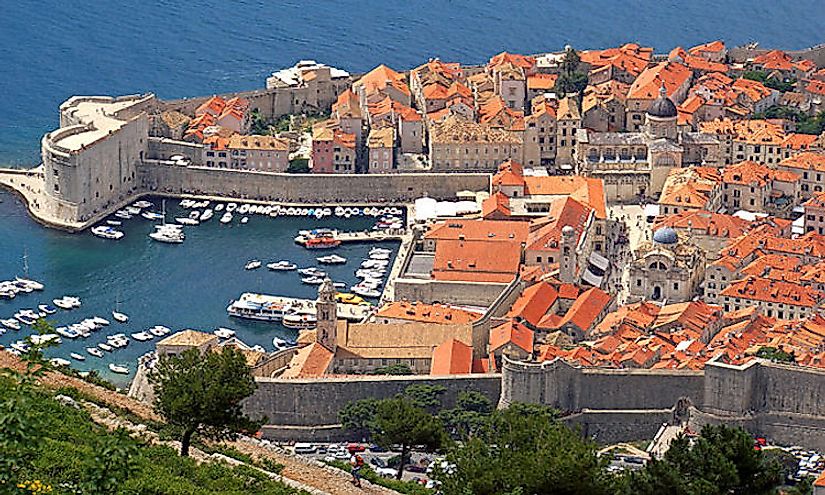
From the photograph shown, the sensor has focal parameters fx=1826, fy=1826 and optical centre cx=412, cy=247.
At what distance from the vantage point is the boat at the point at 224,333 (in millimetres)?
35822

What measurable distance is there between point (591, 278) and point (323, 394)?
32.0 ft

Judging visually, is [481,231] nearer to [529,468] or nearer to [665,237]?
[665,237]

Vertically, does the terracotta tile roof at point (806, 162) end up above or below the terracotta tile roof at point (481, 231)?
above

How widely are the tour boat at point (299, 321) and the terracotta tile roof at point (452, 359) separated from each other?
17.4ft

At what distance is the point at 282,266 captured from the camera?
41031 millimetres

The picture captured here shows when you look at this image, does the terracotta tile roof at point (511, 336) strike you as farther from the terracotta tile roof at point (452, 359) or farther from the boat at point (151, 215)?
the boat at point (151, 215)

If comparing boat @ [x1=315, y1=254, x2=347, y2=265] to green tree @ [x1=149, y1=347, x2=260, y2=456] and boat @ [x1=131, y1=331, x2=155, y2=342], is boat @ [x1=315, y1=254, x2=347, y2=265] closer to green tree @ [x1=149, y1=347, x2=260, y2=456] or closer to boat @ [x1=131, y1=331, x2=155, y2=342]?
boat @ [x1=131, y1=331, x2=155, y2=342]

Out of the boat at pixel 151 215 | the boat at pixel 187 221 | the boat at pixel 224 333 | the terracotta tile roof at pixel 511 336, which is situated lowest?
the boat at pixel 224 333

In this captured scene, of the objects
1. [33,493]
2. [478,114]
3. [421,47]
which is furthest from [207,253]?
[33,493]

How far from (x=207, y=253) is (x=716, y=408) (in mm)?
16840

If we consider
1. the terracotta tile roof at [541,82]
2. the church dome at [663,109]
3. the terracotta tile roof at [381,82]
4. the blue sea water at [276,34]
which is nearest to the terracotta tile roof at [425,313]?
the church dome at [663,109]

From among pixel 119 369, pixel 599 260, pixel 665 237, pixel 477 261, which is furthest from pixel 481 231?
pixel 119 369

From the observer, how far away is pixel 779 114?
157 feet

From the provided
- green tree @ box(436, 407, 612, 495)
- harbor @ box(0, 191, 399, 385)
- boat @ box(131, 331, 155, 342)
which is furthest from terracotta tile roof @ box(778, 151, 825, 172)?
green tree @ box(436, 407, 612, 495)
